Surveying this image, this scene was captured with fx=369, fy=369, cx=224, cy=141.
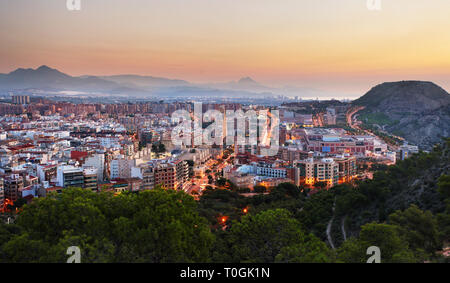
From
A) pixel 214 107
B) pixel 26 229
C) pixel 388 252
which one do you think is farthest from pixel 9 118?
pixel 388 252

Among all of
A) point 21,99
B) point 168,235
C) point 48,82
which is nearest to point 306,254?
point 168,235

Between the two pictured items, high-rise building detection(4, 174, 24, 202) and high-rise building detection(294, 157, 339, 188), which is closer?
high-rise building detection(4, 174, 24, 202)

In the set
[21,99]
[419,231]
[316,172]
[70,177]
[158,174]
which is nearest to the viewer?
[419,231]

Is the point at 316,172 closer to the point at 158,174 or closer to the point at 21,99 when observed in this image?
the point at 158,174

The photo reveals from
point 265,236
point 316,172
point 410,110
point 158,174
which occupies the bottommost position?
point 316,172

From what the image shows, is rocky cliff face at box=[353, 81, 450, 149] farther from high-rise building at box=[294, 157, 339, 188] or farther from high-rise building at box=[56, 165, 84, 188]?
high-rise building at box=[56, 165, 84, 188]

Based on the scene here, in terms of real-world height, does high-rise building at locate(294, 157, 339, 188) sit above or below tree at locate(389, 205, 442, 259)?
below

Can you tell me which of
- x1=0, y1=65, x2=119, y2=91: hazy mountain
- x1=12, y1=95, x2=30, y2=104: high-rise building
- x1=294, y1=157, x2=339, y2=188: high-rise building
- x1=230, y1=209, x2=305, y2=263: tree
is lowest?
x1=294, y1=157, x2=339, y2=188: high-rise building

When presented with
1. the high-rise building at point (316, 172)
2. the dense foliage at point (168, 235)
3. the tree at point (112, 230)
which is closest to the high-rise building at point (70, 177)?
the dense foliage at point (168, 235)

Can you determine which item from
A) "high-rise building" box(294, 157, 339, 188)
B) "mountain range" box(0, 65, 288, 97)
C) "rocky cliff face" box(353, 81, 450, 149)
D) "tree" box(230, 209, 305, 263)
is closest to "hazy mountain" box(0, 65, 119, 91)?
"mountain range" box(0, 65, 288, 97)
